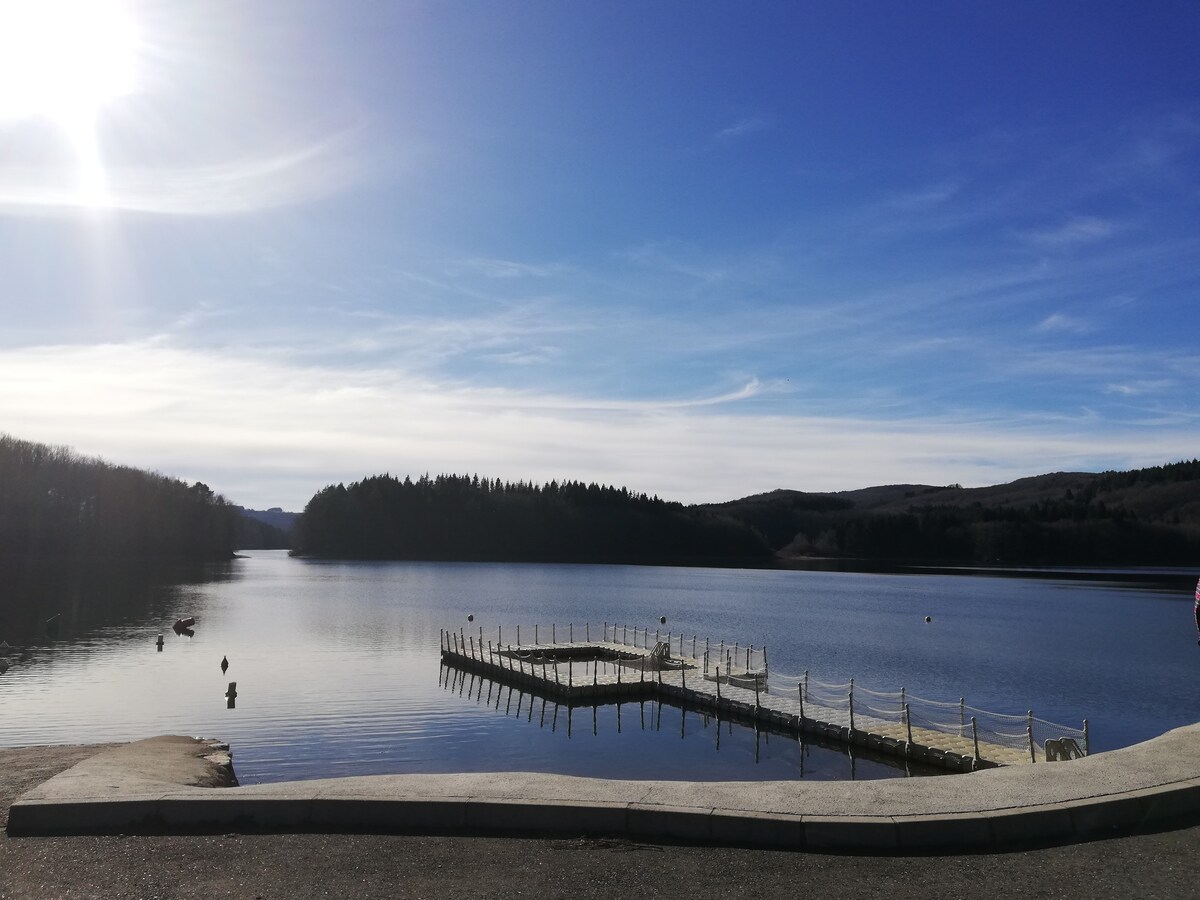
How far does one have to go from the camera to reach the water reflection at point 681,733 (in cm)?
2797

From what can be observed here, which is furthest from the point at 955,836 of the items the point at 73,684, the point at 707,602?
the point at 707,602

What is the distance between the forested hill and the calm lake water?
249 feet

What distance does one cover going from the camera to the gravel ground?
Result: 810 cm

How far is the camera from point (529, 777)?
11.3 m

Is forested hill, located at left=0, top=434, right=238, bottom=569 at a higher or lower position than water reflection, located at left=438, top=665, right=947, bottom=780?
higher

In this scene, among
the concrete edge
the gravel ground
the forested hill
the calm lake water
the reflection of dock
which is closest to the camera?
the gravel ground

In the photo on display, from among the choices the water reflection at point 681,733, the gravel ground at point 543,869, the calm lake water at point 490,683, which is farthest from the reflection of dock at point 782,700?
the gravel ground at point 543,869

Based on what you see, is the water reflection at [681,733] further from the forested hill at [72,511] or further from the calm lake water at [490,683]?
the forested hill at [72,511]

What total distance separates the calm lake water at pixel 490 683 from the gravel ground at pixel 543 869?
58.6 ft

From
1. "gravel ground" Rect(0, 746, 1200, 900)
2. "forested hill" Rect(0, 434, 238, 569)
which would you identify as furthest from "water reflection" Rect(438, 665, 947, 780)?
"forested hill" Rect(0, 434, 238, 569)

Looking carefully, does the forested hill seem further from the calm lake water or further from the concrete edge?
the concrete edge

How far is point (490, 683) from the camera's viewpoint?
151 ft

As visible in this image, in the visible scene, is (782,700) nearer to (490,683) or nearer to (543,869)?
(490,683)

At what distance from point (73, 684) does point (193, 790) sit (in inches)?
1391
